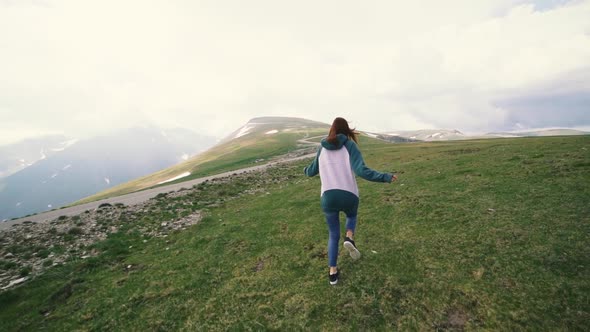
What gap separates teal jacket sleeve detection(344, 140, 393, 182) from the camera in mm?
7582

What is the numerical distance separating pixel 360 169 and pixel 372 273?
3.58 meters

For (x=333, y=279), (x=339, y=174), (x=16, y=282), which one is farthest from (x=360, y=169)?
(x=16, y=282)

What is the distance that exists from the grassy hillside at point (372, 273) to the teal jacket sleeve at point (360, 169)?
3.26 meters

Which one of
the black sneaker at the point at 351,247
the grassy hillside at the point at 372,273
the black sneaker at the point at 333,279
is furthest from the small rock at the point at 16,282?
the black sneaker at the point at 351,247

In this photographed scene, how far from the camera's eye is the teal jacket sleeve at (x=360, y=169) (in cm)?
758

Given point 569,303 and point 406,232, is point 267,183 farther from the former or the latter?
point 569,303

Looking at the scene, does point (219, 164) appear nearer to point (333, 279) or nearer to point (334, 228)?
point (333, 279)

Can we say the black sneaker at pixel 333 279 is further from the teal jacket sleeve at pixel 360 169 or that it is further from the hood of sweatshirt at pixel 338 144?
the hood of sweatshirt at pixel 338 144

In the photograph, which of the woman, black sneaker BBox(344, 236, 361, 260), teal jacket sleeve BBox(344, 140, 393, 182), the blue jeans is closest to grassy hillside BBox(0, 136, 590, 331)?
black sneaker BBox(344, 236, 361, 260)

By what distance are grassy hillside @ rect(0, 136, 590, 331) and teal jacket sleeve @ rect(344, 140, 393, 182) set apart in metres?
3.26

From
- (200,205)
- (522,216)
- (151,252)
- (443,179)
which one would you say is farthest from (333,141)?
(200,205)

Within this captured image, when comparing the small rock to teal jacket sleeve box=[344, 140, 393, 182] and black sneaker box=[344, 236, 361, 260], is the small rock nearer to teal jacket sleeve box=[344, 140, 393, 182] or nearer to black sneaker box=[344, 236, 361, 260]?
black sneaker box=[344, 236, 361, 260]

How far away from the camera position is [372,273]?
28.0 ft

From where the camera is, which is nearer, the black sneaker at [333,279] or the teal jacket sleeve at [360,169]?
the teal jacket sleeve at [360,169]
